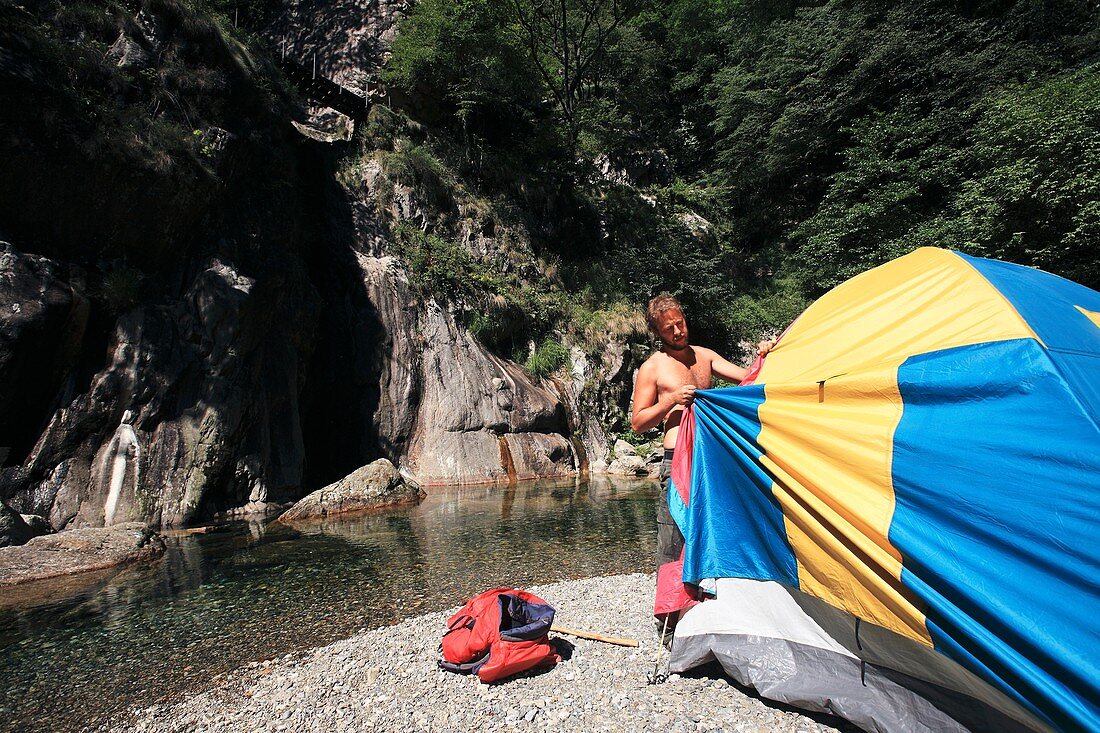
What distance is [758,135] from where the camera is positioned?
2542 centimetres

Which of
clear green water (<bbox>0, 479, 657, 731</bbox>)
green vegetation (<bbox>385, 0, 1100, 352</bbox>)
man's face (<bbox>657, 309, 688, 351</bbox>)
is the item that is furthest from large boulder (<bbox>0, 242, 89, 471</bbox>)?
green vegetation (<bbox>385, 0, 1100, 352</bbox>)

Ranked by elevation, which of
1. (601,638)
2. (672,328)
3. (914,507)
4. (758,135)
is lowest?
(601,638)

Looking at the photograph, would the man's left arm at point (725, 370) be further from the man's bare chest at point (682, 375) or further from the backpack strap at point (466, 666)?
the backpack strap at point (466, 666)

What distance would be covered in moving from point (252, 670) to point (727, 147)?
96.4 ft

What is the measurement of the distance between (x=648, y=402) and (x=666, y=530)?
87cm

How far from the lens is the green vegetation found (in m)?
12.8

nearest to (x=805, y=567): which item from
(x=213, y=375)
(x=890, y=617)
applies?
(x=890, y=617)

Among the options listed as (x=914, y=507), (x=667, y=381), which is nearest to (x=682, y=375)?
(x=667, y=381)

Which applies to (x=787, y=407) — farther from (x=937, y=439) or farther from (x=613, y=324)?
(x=613, y=324)

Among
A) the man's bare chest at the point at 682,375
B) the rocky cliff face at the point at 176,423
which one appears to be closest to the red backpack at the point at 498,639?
the man's bare chest at the point at 682,375

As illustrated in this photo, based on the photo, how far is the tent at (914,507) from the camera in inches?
79.4

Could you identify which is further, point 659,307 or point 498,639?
point 659,307

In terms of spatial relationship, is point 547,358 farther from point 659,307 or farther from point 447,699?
point 447,699

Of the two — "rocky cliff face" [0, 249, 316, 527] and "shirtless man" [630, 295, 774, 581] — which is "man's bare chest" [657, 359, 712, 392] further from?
"rocky cliff face" [0, 249, 316, 527]
